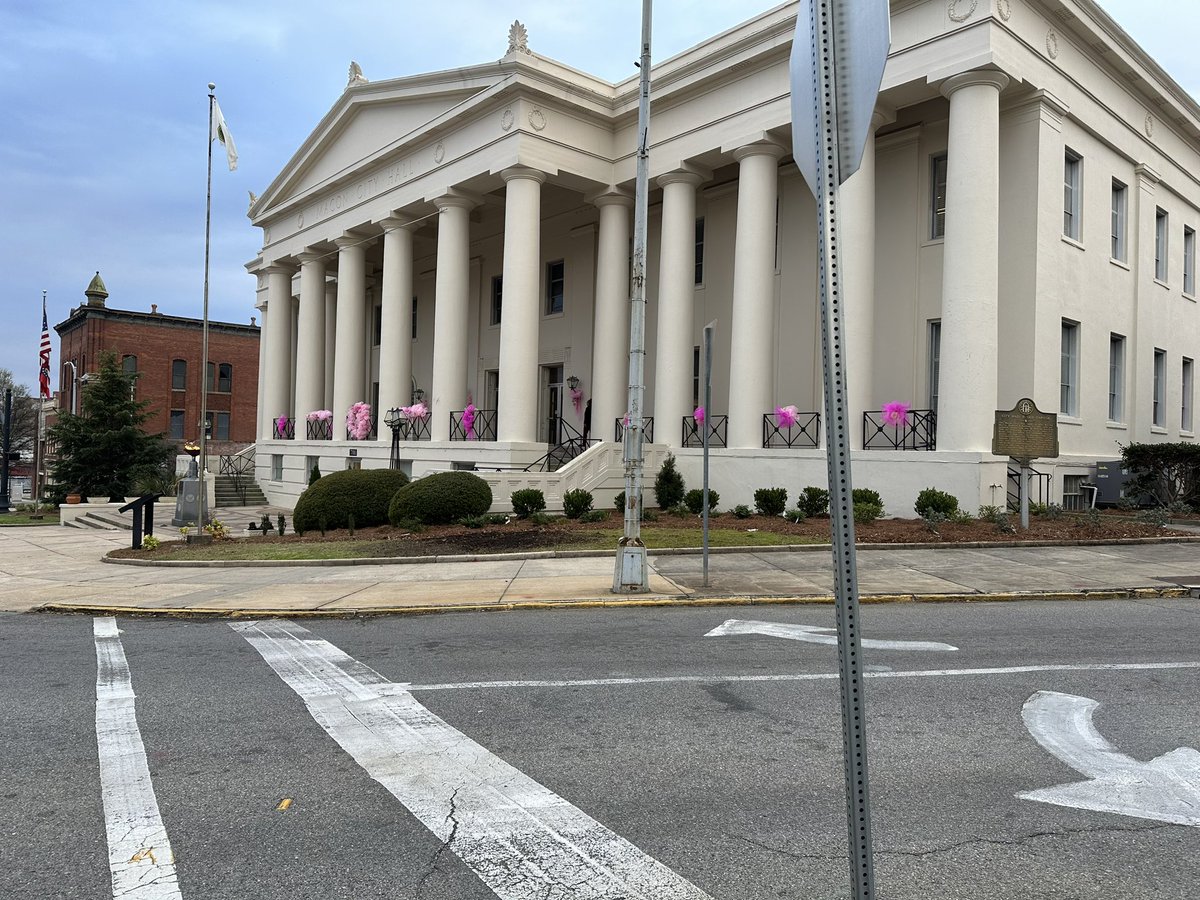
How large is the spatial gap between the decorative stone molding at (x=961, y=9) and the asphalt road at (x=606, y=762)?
14.8 m

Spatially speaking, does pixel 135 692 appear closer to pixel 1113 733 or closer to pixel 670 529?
pixel 1113 733

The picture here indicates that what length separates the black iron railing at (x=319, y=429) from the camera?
116 ft

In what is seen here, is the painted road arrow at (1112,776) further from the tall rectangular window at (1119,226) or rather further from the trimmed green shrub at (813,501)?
the tall rectangular window at (1119,226)

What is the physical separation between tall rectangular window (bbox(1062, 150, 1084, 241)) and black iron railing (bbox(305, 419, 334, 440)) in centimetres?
2655

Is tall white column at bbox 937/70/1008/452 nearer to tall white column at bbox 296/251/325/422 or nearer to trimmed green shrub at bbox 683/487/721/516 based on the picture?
trimmed green shrub at bbox 683/487/721/516

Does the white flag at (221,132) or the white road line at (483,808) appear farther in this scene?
A: the white flag at (221,132)

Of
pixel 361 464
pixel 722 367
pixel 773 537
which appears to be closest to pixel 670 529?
pixel 773 537

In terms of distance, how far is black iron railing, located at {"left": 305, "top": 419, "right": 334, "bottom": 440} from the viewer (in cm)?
3531

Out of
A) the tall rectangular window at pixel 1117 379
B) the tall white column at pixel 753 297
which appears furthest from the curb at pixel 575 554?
the tall rectangular window at pixel 1117 379

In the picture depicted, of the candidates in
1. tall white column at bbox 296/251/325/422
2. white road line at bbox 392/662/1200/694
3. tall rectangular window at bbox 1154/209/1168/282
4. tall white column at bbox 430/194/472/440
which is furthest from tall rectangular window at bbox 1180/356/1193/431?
tall white column at bbox 296/251/325/422

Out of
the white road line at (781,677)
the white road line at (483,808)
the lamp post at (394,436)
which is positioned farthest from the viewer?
the lamp post at (394,436)

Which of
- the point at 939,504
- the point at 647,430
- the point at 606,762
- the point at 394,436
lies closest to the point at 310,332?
the point at 394,436

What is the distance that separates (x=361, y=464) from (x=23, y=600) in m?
19.1

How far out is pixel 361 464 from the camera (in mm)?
30609
